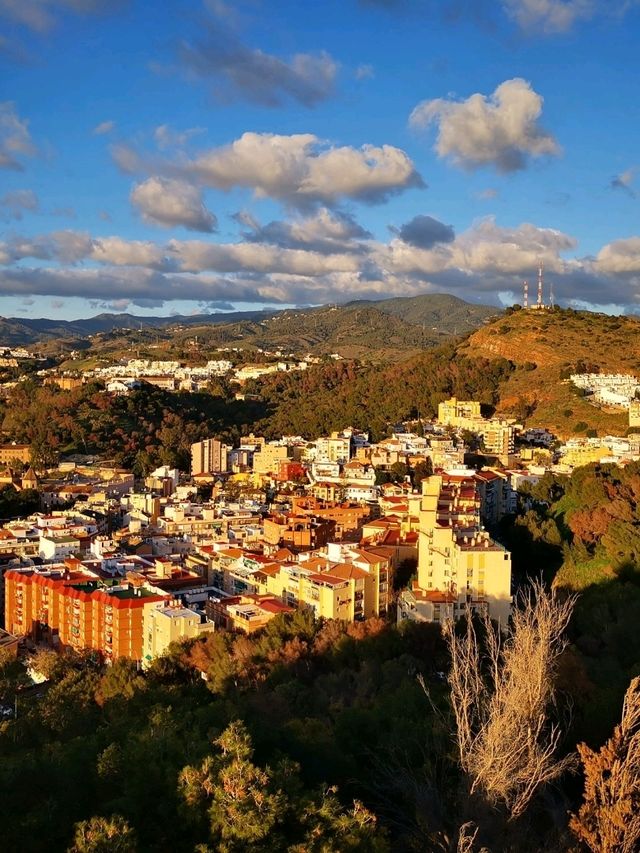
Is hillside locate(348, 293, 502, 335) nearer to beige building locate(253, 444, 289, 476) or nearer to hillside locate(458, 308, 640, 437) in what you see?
hillside locate(458, 308, 640, 437)

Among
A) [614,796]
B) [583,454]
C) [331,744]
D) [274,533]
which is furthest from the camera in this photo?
[583,454]

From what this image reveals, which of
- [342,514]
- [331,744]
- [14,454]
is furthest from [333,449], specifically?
[331,744]

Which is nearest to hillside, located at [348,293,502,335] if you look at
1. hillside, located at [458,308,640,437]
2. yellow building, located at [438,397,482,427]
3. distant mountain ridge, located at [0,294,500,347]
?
distant mountain ridge, located at [0,294,500,347]

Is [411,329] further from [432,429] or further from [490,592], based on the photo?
[490,592]

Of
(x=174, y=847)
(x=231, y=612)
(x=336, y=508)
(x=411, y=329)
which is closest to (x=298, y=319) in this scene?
(x=411, y=329)

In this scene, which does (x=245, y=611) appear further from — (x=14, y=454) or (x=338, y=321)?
(x=338, y=321)

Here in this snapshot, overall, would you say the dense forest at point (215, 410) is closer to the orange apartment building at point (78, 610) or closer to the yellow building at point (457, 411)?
the yellow building at point (457, 411)
